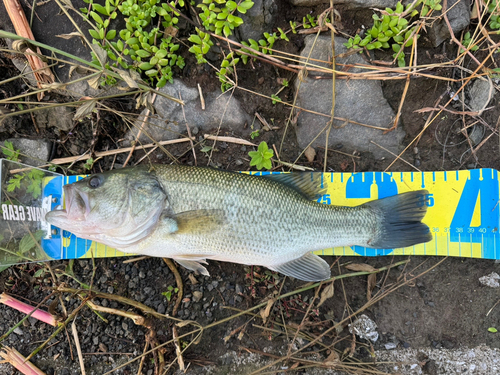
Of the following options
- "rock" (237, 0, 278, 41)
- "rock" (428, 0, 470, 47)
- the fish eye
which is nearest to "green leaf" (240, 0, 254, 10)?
"rock" (237, 0, 278, 41)

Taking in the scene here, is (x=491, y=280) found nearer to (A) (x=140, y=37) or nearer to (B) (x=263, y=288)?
(B) (x=263, y=288)

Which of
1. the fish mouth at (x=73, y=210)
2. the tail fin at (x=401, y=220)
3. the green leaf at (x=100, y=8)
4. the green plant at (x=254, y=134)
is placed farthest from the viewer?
the green plant at (x=254, y=134)

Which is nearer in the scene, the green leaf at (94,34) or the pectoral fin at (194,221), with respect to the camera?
the pectoral fin at (194,221)

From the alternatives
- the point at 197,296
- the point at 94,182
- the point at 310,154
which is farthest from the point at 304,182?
the point at 94,182

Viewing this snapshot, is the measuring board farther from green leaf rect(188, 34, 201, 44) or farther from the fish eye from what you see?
green leaf rect(188, 34, 201, 44)

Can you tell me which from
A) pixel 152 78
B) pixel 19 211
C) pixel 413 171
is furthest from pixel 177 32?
pixel 413 171

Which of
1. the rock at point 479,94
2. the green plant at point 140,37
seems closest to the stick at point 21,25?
the green plant at point 140,37

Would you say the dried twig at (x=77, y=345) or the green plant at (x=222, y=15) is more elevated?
the green plant at (x=222, y=15)

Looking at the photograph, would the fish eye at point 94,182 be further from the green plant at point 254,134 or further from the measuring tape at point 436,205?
the green plant at point 254,134
